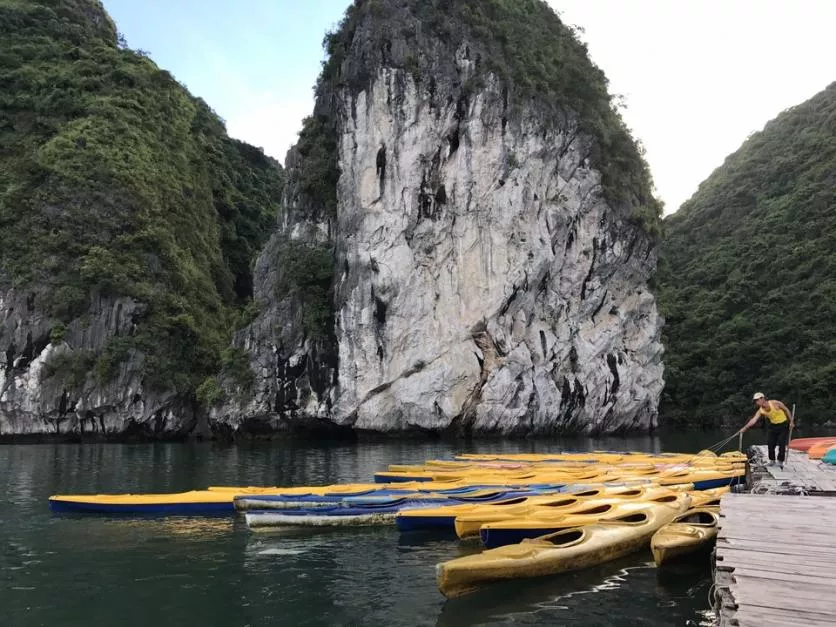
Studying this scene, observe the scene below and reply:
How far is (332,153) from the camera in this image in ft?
129

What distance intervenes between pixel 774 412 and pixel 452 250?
25.0m

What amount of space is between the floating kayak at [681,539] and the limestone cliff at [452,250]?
25604 millimetres

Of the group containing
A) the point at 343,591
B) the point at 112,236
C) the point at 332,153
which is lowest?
the point at 343,591

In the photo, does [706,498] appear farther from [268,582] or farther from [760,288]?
[760,288]

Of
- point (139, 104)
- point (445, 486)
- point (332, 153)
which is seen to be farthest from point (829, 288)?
point (139, 104)

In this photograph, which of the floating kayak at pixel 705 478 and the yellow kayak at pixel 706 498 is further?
the floating kayak at pixel 705 478

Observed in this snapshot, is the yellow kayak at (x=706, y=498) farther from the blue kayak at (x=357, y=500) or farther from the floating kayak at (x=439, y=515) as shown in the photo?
the blue kayak at (x=357, y=500)

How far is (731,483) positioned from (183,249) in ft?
133

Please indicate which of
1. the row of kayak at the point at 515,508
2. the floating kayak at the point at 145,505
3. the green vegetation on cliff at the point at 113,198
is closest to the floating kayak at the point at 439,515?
the row of kayak at the point at 515,508

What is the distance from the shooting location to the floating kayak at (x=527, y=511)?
9.10 meters

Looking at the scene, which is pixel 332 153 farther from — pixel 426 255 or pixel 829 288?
pixel 829 288

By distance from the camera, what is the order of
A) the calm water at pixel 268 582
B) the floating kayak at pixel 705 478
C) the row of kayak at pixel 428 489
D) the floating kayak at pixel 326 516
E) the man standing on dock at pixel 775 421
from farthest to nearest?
the floating kayak at pixel 705 478
the row of kayak at pixel 428 489
the man standing on dock at pixel 775 421
the floating kayak at pixel 326 516
the calm water at pixel 268 582

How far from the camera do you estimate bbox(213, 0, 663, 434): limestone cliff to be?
3428cm

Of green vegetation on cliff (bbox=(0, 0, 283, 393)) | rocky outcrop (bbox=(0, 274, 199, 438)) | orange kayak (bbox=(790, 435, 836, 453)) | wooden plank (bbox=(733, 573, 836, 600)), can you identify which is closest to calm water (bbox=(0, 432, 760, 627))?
wooden plank (bbox=(733, 573, 836, 600))
